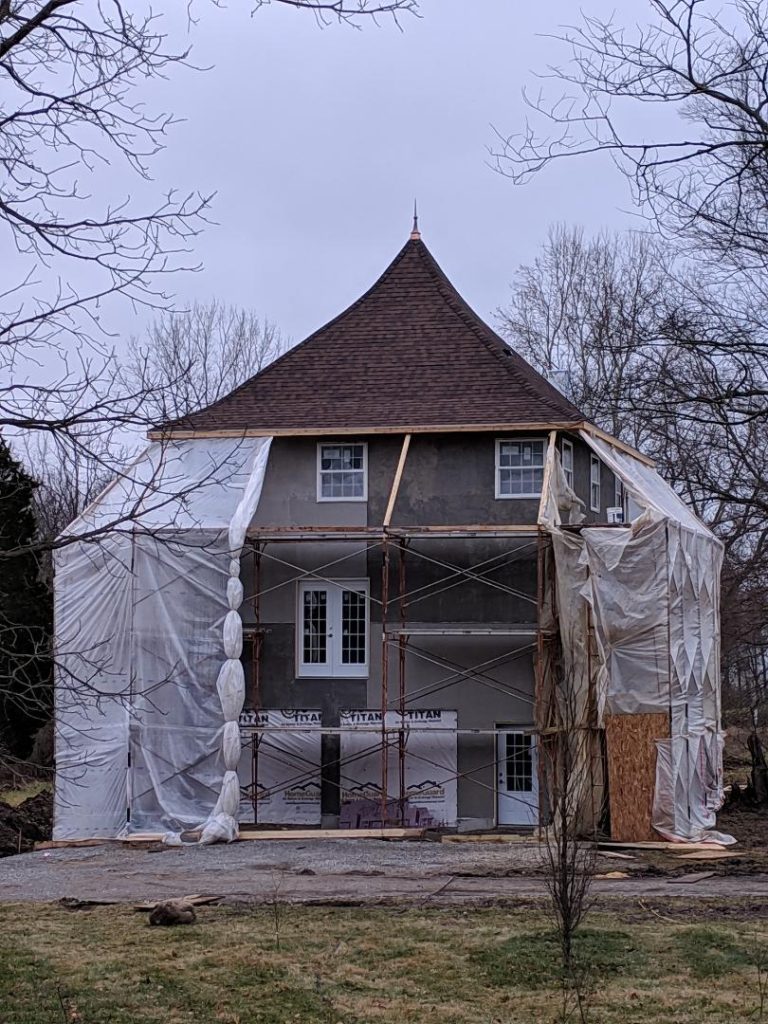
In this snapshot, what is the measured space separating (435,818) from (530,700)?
258 centimetres

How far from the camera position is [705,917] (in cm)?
1500

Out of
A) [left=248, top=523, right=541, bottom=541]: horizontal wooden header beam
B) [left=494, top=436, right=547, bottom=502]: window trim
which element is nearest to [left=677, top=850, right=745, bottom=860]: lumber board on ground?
[left=248, top=523, right=541, bottom=541]: horizontal wooden header beam

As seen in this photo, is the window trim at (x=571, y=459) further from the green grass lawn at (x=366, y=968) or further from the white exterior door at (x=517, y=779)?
the green grass lawn at (x=366, y=968)

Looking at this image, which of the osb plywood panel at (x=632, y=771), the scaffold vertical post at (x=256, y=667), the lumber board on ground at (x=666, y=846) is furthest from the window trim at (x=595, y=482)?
the lumber board on ground at (x=666, y=846)

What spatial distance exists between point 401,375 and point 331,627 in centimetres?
507

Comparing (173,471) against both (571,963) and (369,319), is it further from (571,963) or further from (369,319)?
(571,963)

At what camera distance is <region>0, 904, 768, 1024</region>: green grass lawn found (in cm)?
1056

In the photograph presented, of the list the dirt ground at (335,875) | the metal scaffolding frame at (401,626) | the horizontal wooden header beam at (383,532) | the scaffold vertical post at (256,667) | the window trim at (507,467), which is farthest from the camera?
the window trim at (507,467)

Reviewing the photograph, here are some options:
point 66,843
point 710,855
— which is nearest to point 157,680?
point 66,843

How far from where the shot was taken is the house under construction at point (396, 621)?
23781 mm

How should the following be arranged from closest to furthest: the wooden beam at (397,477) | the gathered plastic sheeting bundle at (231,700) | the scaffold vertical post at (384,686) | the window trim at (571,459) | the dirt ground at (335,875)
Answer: the dirt ground at (335,875), the gathered plastic sheeting bundle at (231,700), the scaffold vertical post at (384,686), the wooden beam at (397,477), the window trim at (571,459)

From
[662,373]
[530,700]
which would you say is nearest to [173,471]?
[530,700]

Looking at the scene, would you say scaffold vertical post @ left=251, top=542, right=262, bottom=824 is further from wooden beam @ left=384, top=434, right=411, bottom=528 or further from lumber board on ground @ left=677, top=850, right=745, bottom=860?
lumber board on ground @ left=677, top=850, right=745, bottom=860

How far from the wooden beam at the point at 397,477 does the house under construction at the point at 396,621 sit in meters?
0.06
